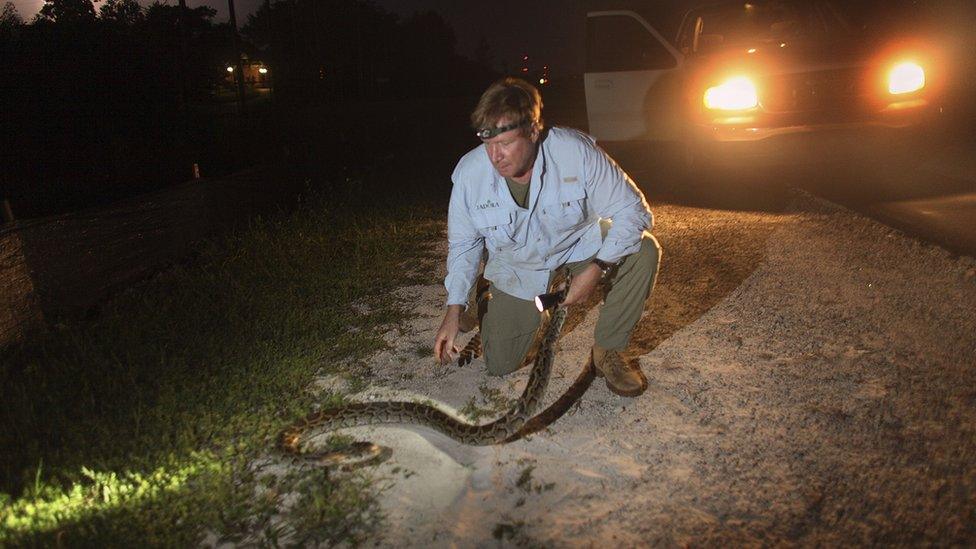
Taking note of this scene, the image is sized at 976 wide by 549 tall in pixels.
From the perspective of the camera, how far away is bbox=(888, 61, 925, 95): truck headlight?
7.38 m

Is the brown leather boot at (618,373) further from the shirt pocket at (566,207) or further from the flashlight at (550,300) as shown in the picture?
the shirt pocket at (566,207)

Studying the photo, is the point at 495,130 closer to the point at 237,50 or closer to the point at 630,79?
the point at 630,79

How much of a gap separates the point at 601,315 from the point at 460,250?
0.94 meters

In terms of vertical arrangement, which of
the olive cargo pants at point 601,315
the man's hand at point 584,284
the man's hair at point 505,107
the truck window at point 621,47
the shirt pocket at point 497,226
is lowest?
the olive cargo pants at point 601,315

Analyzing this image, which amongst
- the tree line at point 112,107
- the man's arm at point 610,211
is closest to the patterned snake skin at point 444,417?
the man's arm at point 610,211

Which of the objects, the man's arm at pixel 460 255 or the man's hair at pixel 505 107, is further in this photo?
the man's arm at pixel 460 255

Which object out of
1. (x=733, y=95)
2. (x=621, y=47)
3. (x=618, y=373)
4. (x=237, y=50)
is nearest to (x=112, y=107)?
(x=237, y=50)

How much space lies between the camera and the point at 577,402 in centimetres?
392

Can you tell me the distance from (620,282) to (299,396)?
79.2 inches

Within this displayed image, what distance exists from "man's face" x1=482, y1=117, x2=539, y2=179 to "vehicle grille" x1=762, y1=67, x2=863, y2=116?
4909 mm

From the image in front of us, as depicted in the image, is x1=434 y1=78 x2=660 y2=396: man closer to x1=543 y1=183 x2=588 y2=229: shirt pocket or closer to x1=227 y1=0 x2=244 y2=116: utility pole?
x1=543 y1=183 x2=588 y2=229: shirt pocket

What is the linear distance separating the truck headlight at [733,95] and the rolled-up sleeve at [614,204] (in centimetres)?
439

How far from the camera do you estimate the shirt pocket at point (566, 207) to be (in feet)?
12.8

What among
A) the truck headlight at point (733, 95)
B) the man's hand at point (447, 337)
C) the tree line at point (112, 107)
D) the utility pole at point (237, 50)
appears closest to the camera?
the man's hand at point (447, 337)
